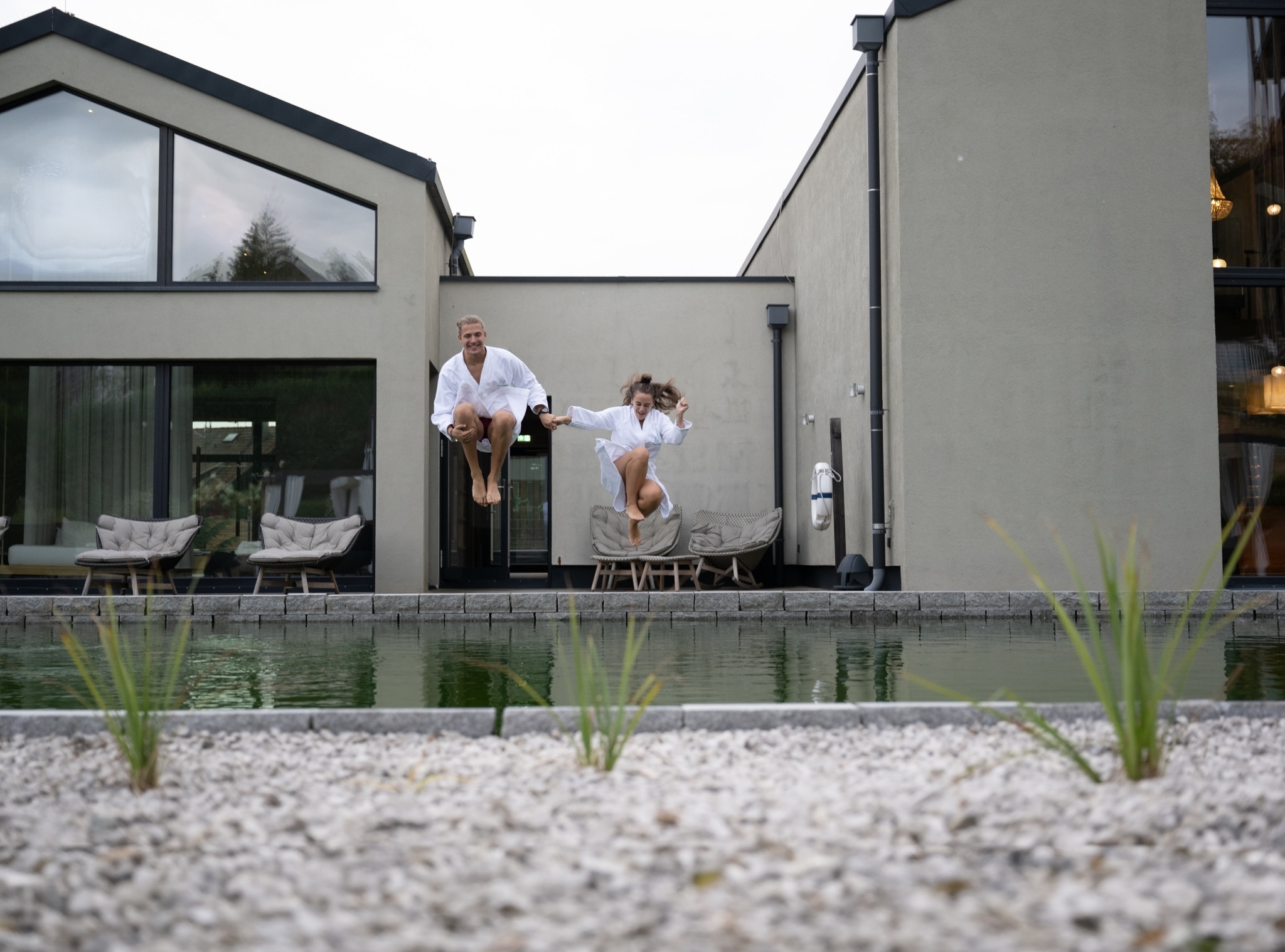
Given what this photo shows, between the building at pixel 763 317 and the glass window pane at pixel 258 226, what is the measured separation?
0.03 meters

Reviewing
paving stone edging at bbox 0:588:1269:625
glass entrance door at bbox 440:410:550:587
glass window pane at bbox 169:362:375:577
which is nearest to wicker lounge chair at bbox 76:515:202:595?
glass window pane at bbox 169:362:375:577

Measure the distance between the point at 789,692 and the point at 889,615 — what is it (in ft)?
11.9

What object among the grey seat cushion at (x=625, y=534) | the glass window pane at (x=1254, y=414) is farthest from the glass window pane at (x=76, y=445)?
the glass window pane at (x=1254, y=414)

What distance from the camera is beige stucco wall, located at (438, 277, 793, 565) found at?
11680 millimetres

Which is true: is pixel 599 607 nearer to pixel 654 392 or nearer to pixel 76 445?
pixel 654 392

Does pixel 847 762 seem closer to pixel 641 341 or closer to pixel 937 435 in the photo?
pixel 937 435

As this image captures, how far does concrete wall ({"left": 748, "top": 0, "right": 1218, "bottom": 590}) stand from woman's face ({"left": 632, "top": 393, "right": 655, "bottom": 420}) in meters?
2.15

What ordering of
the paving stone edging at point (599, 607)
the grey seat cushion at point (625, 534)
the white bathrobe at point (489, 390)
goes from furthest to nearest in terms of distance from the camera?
the grey seat cushion at point (625, 534) → the paving stone edging at point (599, 607) → the white bathrobe at point (489, 390)

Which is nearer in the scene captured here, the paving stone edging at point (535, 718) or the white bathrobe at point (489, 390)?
the paving stone edging at point (535, 718)

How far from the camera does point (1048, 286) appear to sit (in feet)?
28.3

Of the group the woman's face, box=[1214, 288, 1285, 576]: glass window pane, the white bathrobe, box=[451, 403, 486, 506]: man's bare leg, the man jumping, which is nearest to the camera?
box=[451, 403, 486, 506]: man's bare leg

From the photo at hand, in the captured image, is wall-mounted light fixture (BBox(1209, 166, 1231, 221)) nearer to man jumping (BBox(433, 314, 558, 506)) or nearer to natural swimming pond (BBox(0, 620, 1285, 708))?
natural swimming pond (BBox(0, 620, 1285, 708))

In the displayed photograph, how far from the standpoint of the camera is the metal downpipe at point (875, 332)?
8.87 meters

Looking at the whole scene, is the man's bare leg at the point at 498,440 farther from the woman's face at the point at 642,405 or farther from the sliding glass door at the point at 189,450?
the sliding glass door at the point at 189,450
